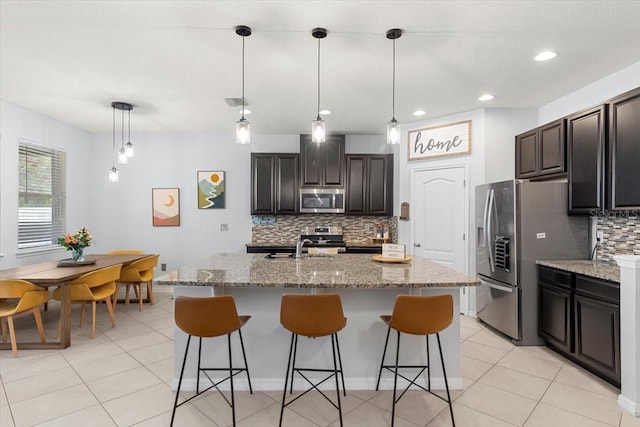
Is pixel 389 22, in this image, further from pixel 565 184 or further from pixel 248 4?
pixel 565 184

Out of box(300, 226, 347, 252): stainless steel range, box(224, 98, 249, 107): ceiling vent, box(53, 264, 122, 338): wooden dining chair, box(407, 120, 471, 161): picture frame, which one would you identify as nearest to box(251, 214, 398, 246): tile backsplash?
box(300, 226, 347, 252): stainless steel range

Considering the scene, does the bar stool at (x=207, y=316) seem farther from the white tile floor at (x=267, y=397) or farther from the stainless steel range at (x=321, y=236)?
the stainless steel range at (x=321, y=236)

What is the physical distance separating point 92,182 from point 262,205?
2998mm

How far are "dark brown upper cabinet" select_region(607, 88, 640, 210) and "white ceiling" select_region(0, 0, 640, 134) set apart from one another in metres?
0.46

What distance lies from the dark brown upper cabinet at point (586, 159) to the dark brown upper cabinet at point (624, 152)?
0.08m

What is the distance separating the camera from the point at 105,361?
3.05 m

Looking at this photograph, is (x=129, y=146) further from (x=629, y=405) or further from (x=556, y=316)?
(x=629, y=405)

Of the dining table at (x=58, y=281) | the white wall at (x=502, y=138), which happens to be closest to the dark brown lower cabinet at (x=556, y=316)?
the white wall at (x=502, y=138)

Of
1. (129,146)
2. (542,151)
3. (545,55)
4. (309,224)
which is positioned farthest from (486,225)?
(129,146)

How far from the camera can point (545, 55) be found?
9.37 ft

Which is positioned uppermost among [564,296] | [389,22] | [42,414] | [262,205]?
[389,22]

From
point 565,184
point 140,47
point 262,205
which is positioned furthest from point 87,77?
point 565,184

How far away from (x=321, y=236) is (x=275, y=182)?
114cm

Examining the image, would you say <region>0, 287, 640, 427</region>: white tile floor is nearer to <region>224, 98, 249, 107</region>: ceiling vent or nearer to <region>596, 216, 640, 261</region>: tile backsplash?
<region>596, 216, 640, 261</region>: tile backsplash
